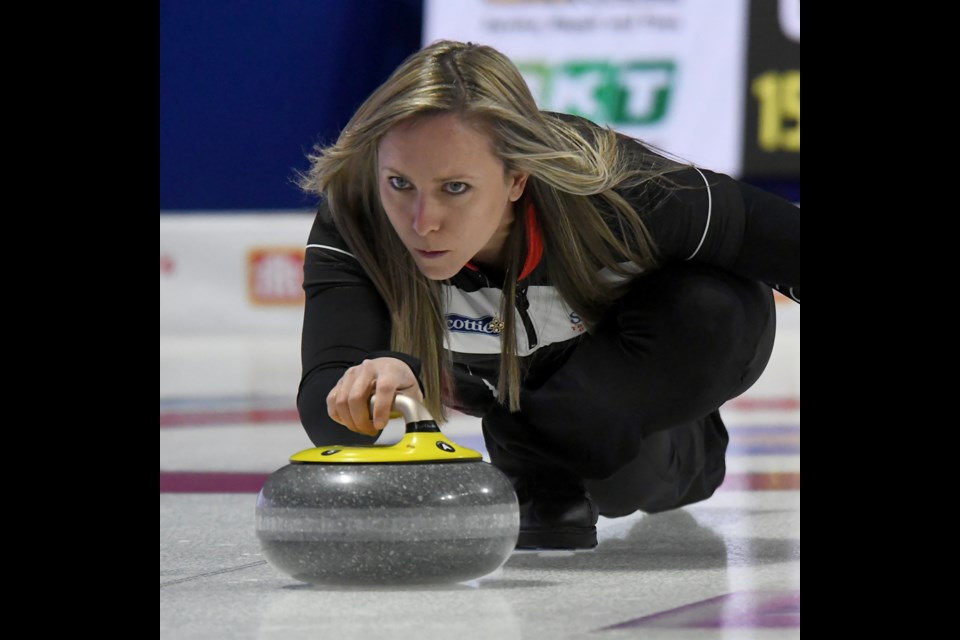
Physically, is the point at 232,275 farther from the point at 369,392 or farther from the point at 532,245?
the point at 369,392

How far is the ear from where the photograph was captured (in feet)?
5.01

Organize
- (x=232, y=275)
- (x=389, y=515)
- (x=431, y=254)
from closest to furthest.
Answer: (x=389, y=515) → (x=431, y=254) → (x=232, y=275)

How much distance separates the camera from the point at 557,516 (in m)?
1.69

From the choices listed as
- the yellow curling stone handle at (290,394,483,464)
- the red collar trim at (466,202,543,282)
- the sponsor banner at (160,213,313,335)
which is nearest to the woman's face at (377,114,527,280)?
the red collar trim at (466,202,543,282)

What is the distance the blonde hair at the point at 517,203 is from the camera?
1476mm

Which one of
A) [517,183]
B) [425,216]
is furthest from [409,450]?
[517,183]

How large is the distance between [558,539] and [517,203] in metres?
0.43

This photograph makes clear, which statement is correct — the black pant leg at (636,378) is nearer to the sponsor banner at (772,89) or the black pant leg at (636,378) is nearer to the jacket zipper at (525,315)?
the jacket zipper at (525,315)

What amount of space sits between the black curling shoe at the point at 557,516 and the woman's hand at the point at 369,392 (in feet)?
1.28

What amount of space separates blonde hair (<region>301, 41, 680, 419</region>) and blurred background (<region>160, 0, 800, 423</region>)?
4.22 meters

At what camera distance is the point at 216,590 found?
1.37 metres

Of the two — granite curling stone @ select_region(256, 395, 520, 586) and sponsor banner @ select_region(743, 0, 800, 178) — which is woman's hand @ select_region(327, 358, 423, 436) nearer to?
granite curling stone @ select_region(256, 395, 520, 586)
